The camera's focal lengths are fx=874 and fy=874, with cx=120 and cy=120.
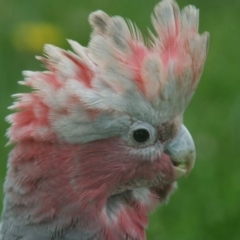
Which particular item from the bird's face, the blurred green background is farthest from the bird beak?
the blurred green background

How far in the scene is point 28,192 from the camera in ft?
13.8

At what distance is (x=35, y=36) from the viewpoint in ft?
25.5

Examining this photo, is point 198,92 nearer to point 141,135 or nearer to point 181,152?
point 181,152

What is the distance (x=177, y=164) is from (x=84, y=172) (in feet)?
1.72

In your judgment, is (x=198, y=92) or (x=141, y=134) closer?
(x=141, y=134)

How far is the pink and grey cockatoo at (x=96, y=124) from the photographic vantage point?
165 inches

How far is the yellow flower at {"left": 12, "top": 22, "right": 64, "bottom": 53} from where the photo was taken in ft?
25.4

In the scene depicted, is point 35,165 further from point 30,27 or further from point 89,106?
point 30,27

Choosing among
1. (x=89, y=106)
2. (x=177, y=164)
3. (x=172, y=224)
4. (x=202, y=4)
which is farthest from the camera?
(x=202, y=4)

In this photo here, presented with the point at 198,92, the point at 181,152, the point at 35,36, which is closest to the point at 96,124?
the point at 181,152

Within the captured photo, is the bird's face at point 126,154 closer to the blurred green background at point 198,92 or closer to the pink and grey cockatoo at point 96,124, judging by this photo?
the pink and grey cockatoo at point 96,124

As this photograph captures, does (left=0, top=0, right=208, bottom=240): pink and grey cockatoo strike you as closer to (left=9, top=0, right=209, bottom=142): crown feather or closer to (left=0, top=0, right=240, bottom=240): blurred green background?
(left=9, top=0, right=209, bottom=142): crown feather

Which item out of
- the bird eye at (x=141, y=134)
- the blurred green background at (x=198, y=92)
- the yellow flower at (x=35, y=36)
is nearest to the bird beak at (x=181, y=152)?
the bird eye at (x=141, y=134)

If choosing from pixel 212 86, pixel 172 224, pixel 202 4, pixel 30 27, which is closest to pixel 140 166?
pixel 172 224
